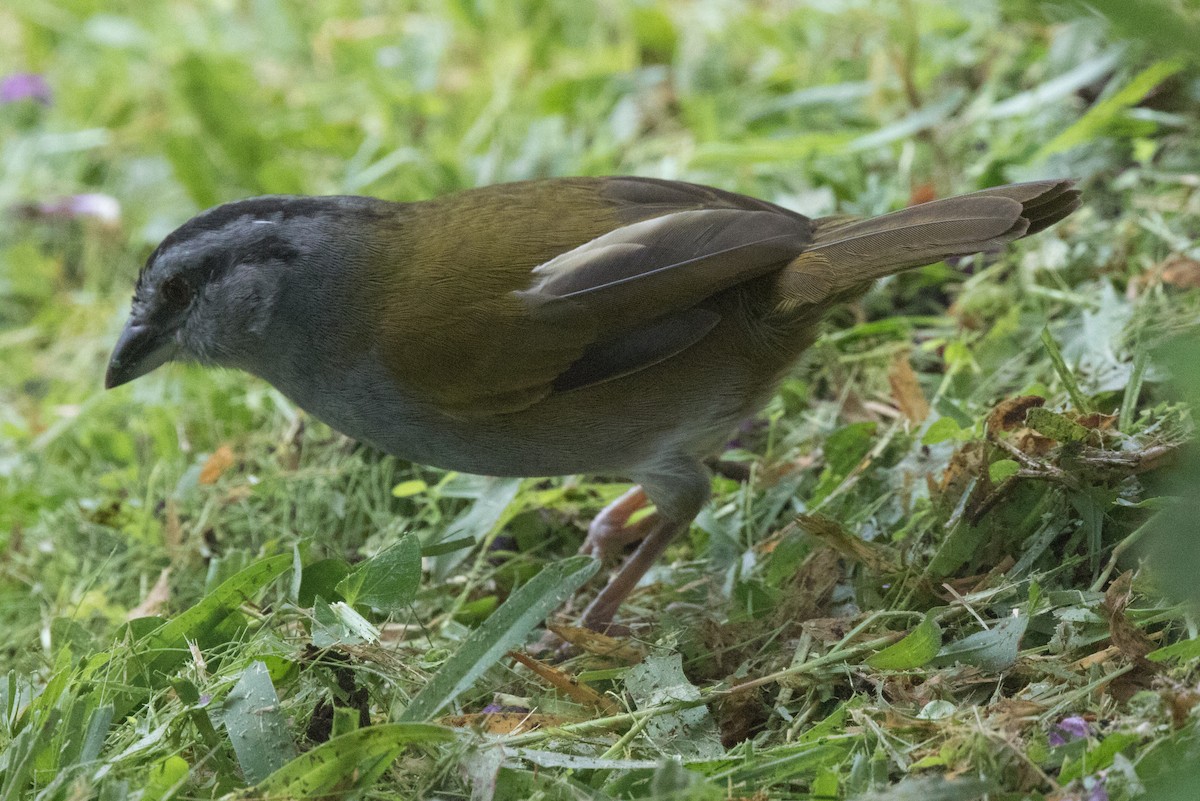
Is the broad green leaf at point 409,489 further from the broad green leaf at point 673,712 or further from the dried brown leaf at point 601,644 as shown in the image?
the broad green leaf at point 673,712

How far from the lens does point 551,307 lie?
3.53 m


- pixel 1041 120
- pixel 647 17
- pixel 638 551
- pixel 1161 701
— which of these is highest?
pixel 647 17

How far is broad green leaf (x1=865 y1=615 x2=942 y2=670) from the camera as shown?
9.73 ft

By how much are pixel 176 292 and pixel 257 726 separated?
164 centimetres

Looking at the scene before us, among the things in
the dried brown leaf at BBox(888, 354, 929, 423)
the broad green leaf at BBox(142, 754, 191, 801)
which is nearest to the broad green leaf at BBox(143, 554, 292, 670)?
the broad green leaf at BBox(142, 754, 191, 801)

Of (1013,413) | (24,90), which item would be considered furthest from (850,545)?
(24,90)

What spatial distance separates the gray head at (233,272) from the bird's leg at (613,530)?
120 cm

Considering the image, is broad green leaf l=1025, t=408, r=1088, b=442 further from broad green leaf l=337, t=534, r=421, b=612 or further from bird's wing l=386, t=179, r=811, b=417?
broad green leaf l=337, t=534, r=421, b=612

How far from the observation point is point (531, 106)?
6266 mm

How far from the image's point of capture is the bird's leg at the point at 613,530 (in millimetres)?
4129

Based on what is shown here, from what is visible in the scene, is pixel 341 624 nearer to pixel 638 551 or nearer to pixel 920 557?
pixel 638 551

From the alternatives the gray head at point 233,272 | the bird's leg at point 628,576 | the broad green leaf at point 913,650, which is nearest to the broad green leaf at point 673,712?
the broad green leaf at point 913,650

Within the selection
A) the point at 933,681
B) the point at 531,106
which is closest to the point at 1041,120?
the point at 531,106

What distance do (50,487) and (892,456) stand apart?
10.2ft
